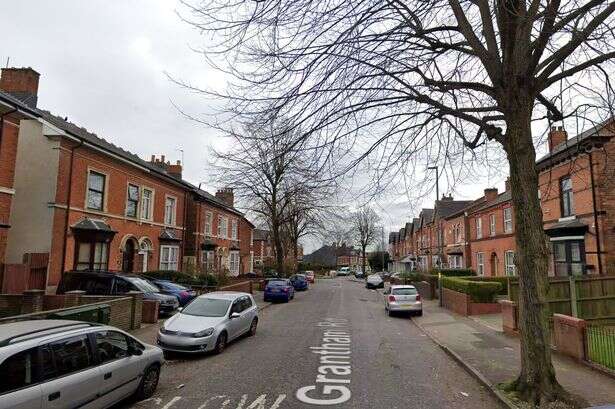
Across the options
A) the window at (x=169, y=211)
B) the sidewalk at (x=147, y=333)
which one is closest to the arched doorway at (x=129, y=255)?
the window at (x=169, y=211)

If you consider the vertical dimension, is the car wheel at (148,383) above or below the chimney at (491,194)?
below

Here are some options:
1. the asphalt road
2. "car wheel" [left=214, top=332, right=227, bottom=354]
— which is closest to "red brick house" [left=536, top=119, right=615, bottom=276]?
the asphalt road

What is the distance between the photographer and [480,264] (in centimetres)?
3738

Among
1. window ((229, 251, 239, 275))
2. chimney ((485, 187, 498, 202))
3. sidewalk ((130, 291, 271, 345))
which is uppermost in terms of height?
chimney ((485, 187, 498, 202))

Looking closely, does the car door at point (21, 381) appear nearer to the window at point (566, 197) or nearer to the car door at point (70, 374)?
the car door at point (70, 374)

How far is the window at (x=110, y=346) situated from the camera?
6594 mm

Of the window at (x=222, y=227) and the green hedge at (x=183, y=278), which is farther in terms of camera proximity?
the window at (x=222, y=227)

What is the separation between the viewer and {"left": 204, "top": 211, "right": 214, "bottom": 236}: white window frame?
35.1m

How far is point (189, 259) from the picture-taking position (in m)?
30.6

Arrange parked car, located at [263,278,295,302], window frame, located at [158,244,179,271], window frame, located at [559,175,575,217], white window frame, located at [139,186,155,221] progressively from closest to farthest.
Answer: window frame, located at [559,175,575,217] → white window frame, located at [139,186,155,221] → parked car, located at [263,278,295,302] → window frame, located at [158,244,179,271]

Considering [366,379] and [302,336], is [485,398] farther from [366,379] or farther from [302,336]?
[302,336]

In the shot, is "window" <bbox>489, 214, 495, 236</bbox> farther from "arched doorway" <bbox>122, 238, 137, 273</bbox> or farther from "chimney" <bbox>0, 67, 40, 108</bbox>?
"chimney" <bbox>0, 67, 40, 108</bbox>

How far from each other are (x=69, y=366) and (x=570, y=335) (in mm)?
10837

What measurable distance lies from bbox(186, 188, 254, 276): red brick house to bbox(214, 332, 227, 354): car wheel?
57.3 feet
